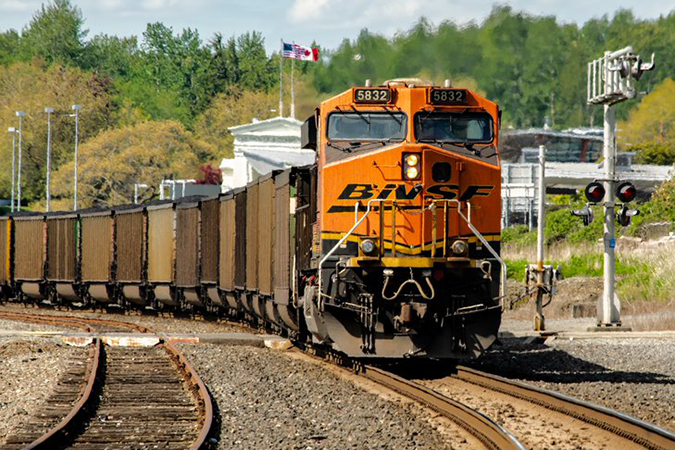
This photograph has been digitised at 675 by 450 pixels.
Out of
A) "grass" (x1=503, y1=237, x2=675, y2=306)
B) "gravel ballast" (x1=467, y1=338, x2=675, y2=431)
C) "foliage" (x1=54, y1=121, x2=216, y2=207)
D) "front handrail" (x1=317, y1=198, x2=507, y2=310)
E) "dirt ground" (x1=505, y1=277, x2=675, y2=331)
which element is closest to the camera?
"gravel ballast" (x1=467, y1=338, x2=675, y2=431)

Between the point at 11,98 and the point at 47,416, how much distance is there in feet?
308

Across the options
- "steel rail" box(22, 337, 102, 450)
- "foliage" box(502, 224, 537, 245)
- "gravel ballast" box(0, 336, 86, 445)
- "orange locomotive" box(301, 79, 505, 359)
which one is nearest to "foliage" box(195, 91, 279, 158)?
"foliage" box(502, 224, 537, 245)

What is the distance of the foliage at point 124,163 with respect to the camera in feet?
245

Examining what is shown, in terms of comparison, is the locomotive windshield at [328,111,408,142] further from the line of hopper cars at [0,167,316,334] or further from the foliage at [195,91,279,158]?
the foliage at [195,91,279,158]

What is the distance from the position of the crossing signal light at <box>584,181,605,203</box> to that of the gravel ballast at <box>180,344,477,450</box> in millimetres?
7134

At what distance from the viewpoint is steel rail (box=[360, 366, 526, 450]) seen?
8.73 meters

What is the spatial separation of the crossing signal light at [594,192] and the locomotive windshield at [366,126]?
7.13m

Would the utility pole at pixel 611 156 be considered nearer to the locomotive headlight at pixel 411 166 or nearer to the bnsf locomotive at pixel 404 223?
the bnsf locomotive at pixel 404 223

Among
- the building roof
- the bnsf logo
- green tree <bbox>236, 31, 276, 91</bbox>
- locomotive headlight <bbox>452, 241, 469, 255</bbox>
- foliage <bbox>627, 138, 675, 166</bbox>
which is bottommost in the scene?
locomotive headlight <bbox>452, 241, 469, 255</bbox>

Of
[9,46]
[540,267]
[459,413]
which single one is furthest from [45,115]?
[459,413]

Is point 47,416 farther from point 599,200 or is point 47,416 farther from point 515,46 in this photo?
point 515,46

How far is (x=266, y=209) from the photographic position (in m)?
17.6

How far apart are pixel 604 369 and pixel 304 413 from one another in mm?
5749

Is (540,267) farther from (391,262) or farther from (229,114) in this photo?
(229,114)
